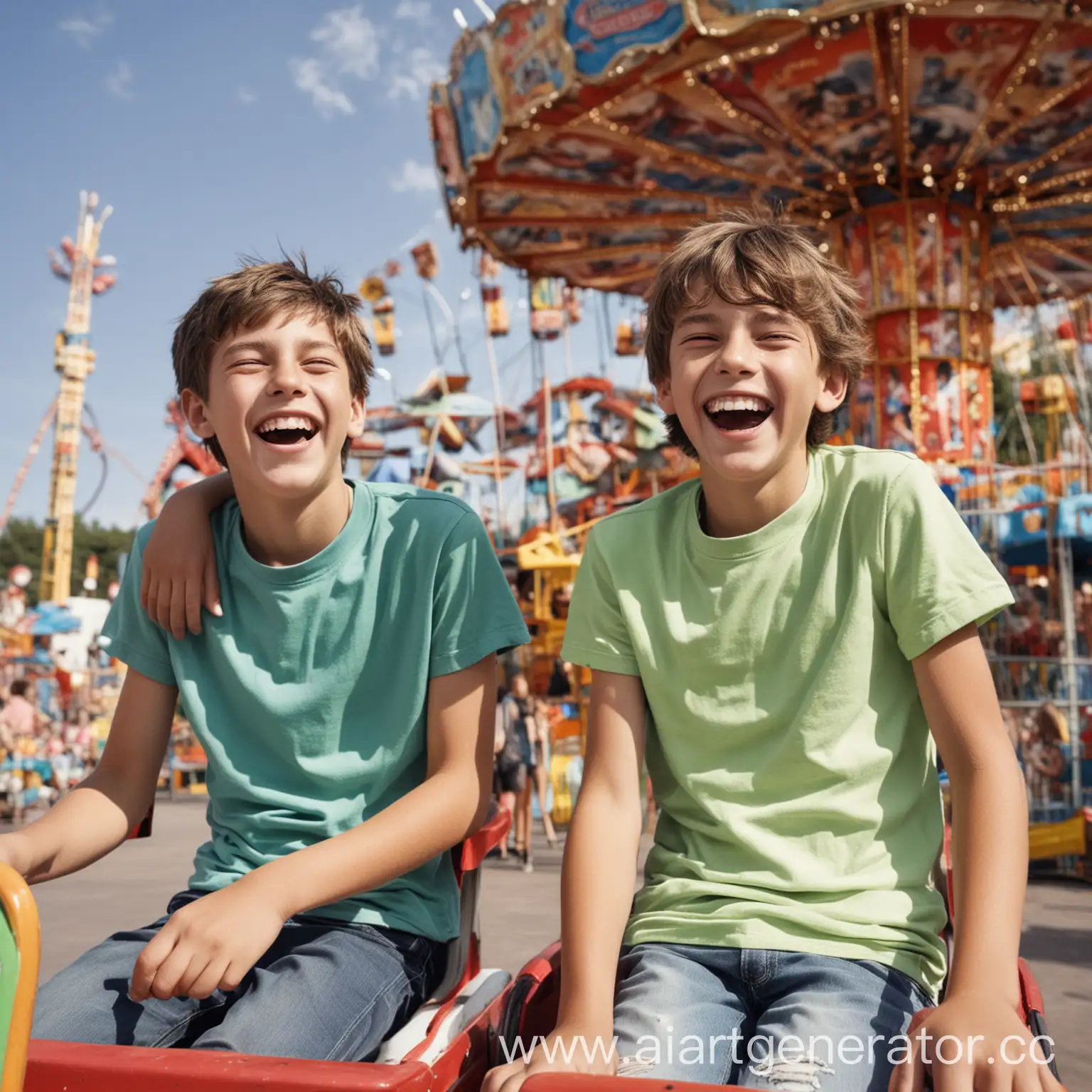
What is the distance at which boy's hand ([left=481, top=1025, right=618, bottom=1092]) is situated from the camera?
1.16 meters

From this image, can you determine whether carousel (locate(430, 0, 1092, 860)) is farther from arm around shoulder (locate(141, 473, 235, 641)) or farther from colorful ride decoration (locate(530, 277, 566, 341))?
colorful ride decoration (locate(530, 277, 566, 341))

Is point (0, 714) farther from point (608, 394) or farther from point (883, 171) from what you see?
point (608, 394)

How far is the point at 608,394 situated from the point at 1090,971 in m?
25.7

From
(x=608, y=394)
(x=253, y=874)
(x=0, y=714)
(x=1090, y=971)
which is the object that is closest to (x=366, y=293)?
(x=608, y=394)

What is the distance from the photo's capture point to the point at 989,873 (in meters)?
1.30

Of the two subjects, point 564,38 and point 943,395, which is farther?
point 943,395

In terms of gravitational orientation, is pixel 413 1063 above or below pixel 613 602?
below

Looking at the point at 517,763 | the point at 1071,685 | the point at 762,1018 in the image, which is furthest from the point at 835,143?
the point at 762,1018

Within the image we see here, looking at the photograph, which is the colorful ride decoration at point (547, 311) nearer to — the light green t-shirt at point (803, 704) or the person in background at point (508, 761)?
the person in background at point (508, 761)

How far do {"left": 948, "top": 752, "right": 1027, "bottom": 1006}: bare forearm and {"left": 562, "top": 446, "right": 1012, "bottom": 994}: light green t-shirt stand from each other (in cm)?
11

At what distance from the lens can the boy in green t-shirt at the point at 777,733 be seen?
128 cm

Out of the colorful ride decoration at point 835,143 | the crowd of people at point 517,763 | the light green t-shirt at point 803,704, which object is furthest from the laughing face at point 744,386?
the colorful ride decoration at point 835,143

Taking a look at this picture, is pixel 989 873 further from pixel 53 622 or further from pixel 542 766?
pixel 53 622

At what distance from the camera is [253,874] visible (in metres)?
1.34
